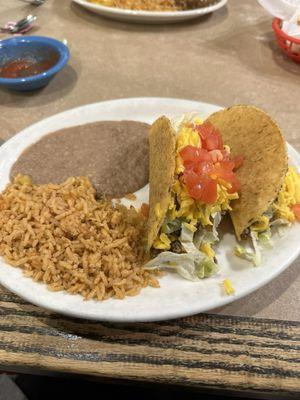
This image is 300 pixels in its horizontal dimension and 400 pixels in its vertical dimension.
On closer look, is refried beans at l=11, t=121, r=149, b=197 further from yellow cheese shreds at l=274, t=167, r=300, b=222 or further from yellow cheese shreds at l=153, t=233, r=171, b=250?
yellow cheese shreds at l=274, t=167, r=300, b=222

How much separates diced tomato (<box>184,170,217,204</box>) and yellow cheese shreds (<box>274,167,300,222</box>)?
0.23 m

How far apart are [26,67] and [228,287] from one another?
1.64 meters

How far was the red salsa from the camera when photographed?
221 cm

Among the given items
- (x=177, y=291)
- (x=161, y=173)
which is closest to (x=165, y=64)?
(x=161, y=173)

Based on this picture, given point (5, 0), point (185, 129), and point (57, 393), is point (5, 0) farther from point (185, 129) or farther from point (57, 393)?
point (57, 393)

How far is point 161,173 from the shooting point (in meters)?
1.42

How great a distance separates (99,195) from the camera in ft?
5.32

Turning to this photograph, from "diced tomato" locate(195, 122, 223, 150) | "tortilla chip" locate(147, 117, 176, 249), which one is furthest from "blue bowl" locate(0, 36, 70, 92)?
"diced tomato" locate(195, 122, 223, 150)

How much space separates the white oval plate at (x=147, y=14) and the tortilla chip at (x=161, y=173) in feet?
4.41

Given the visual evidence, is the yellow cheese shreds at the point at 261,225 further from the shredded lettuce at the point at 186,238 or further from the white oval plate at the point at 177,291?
the shredded lettuce at the point at 186,238

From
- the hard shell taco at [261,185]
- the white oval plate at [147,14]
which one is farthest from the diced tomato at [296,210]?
the white oval plate at [147,14]

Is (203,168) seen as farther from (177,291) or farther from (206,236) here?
(177,291)

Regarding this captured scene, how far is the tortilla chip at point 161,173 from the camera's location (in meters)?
1.33

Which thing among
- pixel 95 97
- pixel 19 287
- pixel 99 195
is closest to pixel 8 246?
pixel 19 287
